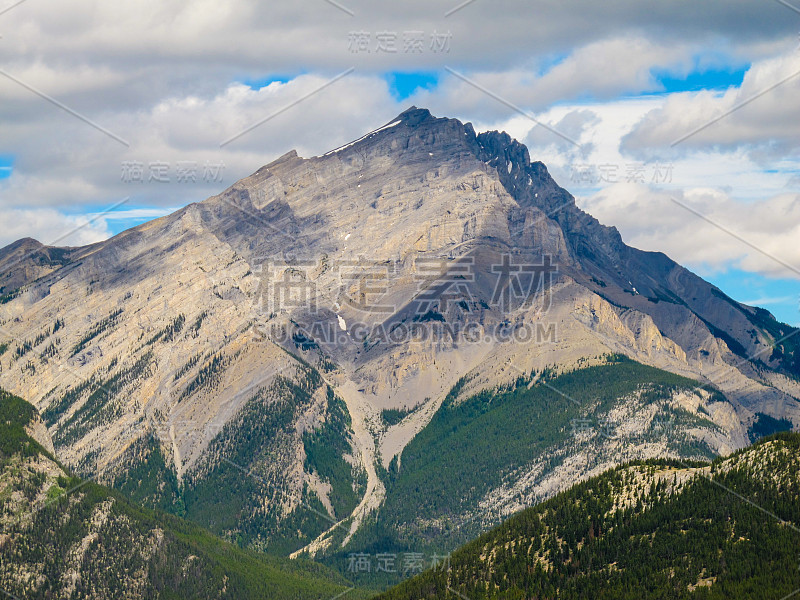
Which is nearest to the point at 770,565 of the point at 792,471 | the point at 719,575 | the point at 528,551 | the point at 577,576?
the point at 719,575

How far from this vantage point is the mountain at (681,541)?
170000mm

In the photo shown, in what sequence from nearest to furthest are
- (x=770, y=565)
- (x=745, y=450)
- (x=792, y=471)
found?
(x=770, y=565), (x=792, y=471), (x=745, y=450)

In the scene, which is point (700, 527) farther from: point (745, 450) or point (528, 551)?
point (528, 551)

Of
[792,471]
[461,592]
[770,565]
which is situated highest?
[792,471]

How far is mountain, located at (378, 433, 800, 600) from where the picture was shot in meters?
170

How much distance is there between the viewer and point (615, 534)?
190m

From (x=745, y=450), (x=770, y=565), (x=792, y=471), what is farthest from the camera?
(x=745, y=450)

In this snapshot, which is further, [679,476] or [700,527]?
[679,476]

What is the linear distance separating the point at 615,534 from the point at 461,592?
28.2 m

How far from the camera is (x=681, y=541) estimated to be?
592ft

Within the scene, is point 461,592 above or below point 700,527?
below

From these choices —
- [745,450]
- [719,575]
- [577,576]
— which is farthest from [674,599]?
[745,450]

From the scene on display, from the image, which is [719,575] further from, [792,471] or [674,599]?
[792,471]

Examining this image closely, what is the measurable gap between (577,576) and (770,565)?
103ft
